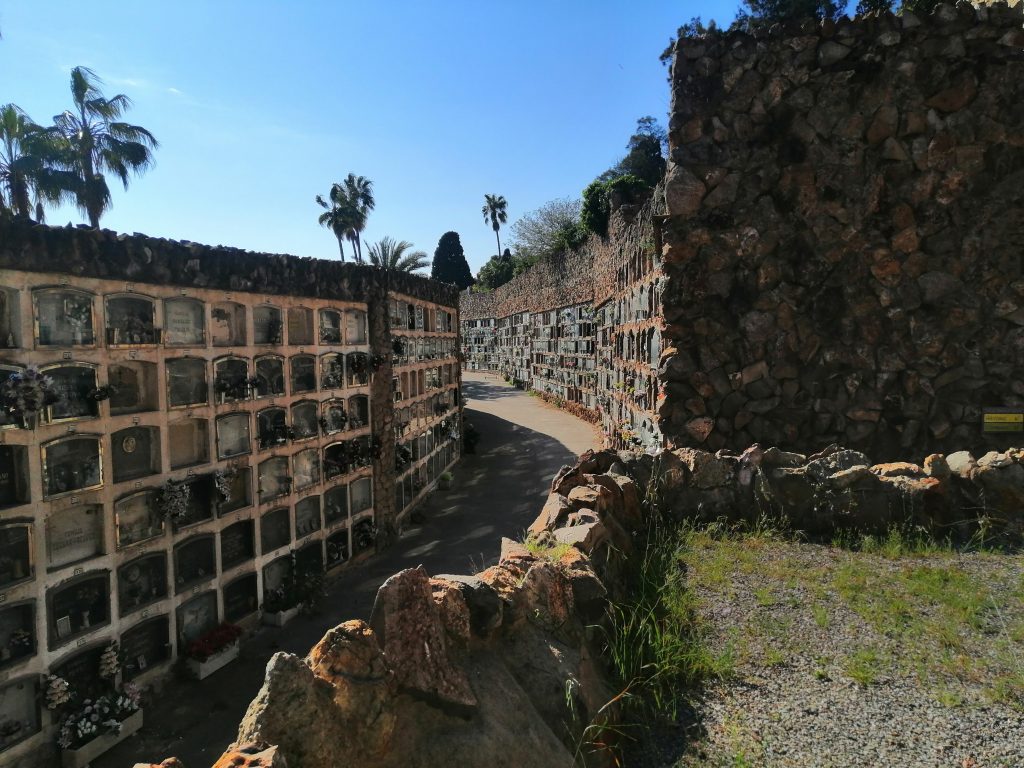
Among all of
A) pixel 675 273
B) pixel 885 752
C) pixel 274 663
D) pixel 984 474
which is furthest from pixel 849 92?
pixel 274 663

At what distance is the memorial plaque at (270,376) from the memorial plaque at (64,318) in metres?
2.12

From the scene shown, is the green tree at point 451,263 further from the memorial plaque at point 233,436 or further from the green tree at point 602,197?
the memorial plaque at point 233,436

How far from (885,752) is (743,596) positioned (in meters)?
1.49

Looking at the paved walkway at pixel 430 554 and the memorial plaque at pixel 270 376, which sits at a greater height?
the memorial plaque at pixel 270 376

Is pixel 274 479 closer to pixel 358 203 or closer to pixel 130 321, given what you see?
pixel 130 321

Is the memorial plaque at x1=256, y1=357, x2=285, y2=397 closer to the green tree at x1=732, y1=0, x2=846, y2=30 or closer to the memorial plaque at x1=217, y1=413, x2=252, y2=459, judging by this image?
the memorial plaque at x1=217, y1=413, x2=252, y2=459

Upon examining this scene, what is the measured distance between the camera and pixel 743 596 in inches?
162

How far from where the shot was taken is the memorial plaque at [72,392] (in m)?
5.96

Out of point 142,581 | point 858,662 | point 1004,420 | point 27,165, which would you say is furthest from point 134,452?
point 27,165

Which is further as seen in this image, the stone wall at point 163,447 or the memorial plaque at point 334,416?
the memorial plaque at point 334,416

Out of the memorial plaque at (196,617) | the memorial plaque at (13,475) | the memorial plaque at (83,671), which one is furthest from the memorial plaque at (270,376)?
the memorial plaque at (83,671)

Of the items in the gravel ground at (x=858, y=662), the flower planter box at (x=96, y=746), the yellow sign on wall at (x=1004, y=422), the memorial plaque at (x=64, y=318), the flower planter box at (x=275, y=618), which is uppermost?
the memorial plaque at (x=64, y=318)

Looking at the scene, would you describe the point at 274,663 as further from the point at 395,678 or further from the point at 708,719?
the point at 708,719

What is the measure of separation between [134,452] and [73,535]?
98 centimetres
